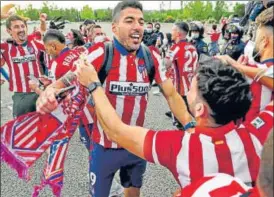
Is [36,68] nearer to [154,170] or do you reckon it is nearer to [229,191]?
[154,170]

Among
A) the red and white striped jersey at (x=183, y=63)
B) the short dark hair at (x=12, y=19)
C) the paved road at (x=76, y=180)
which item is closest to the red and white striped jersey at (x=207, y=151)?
the paved road at (x=76, y=180)

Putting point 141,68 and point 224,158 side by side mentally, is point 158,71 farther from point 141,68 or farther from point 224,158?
point 224,158

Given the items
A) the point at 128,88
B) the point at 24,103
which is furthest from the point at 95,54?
the point at 24,103

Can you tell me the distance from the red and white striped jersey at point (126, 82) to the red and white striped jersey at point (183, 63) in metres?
3.74

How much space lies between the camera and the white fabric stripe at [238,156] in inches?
68.3

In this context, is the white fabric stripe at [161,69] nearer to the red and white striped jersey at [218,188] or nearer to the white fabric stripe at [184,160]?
the white fabric stripe at [184,160]

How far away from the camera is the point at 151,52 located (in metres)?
3.06

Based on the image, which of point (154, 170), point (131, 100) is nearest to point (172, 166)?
point (131, 100)

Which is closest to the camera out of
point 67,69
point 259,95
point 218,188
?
point 218,188

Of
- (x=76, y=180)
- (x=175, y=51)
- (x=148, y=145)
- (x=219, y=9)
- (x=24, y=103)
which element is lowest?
(x=219, y=9)

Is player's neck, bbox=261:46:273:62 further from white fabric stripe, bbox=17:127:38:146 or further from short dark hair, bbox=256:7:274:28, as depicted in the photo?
white fabric stripe, bbox=17:127:38:146

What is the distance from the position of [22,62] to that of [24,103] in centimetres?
68

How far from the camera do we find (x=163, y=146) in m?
1.77

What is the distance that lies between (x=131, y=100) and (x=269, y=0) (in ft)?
5.43
